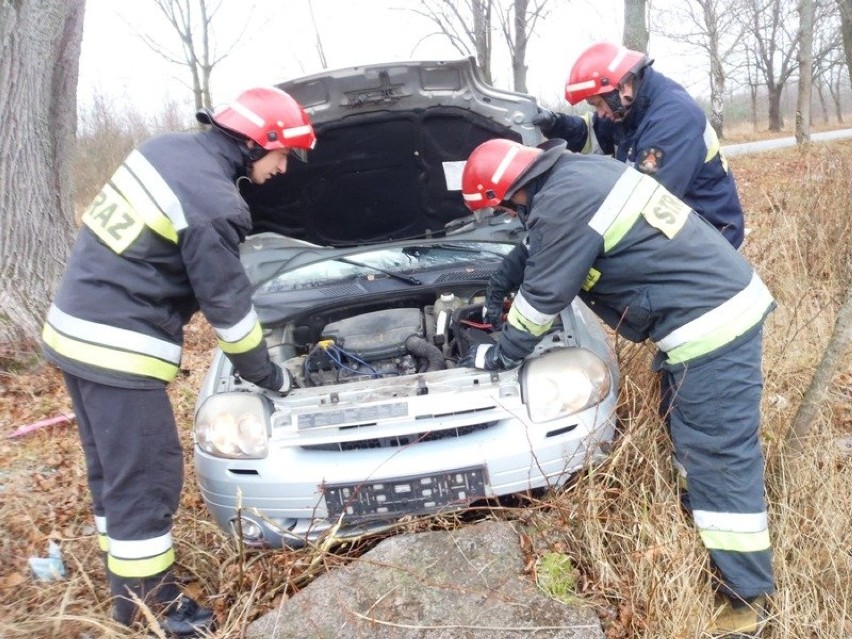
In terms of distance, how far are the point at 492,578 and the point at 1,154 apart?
14.4 feet

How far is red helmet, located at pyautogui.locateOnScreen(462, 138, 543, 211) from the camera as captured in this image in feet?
8.12

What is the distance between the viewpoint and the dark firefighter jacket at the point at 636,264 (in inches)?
89.7

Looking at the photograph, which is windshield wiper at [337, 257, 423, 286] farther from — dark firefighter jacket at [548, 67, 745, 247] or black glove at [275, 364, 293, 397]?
dark firefighter jacket at [548, 67, 745, 247]

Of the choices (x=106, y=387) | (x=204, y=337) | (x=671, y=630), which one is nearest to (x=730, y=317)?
(x=671, y=630)

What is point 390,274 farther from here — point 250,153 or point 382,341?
point 250,153

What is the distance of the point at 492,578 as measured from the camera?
2.20 m

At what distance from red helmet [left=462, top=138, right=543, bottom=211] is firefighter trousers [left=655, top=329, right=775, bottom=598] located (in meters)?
0.93

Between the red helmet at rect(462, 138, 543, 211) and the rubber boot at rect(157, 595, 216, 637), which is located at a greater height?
the red helmet at rect(462, 138, 543, 211)

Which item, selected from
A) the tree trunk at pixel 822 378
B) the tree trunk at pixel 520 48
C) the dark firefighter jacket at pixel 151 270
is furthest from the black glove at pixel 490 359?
the tree trunk at pixel 520 48

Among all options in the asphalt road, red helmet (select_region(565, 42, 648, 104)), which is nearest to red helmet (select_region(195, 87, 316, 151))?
red helmet (select_region(565, 42, 648, 104))

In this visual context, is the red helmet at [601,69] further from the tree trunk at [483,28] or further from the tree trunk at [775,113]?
the tree trunk at [775,113]

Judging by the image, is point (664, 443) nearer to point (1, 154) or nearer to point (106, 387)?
point (106, 387)

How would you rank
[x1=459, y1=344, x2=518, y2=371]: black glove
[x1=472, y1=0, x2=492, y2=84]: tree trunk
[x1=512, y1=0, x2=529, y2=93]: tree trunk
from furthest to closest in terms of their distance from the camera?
[x1=512, y1=0, x2=529, y2=93]: tree trunk
[x1=472, y1=0, x2=492, y2=84]: tree trunk
[x1=459, y1=344, x2=518, y2=371]: black glove

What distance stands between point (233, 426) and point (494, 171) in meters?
1.35
